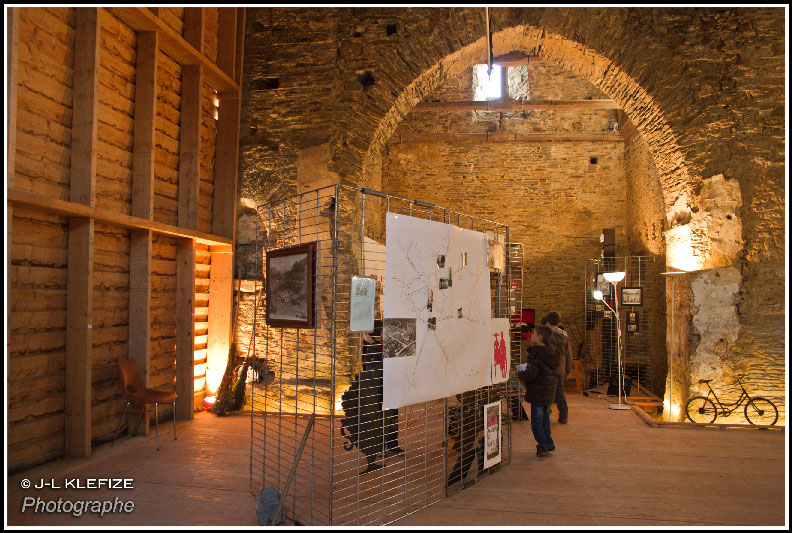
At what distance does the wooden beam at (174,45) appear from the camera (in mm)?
5117

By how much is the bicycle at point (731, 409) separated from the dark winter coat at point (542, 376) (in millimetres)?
2835

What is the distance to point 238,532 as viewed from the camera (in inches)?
122

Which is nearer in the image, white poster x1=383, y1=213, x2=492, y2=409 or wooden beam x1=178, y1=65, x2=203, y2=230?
white poster x1=383, y1=213, x2=492, y2=409

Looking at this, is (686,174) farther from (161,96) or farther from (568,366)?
(161,96)

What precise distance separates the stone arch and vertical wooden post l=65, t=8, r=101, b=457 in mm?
3282

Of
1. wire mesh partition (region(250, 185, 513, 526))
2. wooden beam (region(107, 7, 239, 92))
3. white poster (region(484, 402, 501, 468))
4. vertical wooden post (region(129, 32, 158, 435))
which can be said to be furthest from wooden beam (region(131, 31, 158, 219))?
white poster (region(484, 402, 501, 468))

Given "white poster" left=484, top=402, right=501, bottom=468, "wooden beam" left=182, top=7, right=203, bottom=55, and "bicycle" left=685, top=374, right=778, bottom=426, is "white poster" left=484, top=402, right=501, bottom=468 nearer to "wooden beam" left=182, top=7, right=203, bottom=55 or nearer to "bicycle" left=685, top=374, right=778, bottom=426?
"bicycle" left=685, top=374, right=778, bottom=426

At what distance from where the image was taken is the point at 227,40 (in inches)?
270

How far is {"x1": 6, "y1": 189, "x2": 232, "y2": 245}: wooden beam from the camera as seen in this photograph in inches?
154

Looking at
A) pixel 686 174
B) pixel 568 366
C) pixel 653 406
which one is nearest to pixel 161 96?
pixel 568 366

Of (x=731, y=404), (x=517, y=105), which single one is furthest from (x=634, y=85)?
(x=731, y=404)

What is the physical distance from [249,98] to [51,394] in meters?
4.36

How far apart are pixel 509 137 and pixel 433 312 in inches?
361

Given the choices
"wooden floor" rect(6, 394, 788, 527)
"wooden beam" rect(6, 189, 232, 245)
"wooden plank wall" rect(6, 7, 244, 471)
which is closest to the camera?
"wooden floor" rect(6, 394, 788, 527)
